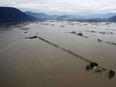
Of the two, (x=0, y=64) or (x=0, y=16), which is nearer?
(x=0, y=64)

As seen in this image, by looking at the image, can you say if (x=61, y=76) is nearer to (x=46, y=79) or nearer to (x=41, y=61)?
(x=46, y=79)

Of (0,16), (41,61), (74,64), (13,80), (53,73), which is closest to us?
(13,80)

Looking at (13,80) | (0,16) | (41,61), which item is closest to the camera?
(13,80)

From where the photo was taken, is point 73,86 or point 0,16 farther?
point 0,16

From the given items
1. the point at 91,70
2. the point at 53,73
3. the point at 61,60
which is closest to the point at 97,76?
the point at 91,70

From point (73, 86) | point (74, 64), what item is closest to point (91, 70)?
point (74, 64)

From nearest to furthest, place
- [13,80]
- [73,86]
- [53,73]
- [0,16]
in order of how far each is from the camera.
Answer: [73,86], [13,80], [53,73], [0,16]

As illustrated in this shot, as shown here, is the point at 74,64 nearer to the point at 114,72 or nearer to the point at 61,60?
the point at 61,60

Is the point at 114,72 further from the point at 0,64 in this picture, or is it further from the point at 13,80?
the point at 0,64

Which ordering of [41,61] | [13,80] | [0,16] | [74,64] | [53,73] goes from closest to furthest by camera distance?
[13,80]
[53,73]
[74,64]
[41,61]
[0,16]
